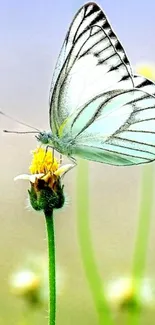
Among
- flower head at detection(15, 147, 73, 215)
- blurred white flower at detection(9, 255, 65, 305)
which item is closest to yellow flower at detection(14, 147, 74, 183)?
flower head at detection(15, 147, 73, 215)

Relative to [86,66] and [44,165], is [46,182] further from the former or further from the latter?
[86,66]

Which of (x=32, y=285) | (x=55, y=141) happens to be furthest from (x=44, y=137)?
(x=32, y=285)

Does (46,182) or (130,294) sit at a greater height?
(46,182)

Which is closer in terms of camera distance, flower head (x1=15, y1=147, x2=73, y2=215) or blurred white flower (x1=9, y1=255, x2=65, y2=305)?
flower head (x1=15, y1=147, x2=73, y2=215)

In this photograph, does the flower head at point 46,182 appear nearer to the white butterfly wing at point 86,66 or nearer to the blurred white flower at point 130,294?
the white butterfly wing at point 86,66

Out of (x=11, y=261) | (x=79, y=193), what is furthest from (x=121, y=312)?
(x=11, y=261)

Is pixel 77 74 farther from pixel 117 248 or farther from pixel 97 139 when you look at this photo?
pixel 117 248

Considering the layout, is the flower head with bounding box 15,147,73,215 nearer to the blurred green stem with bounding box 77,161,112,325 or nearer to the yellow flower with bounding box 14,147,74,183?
the yellow flower with bounding box 14,147,74,183
